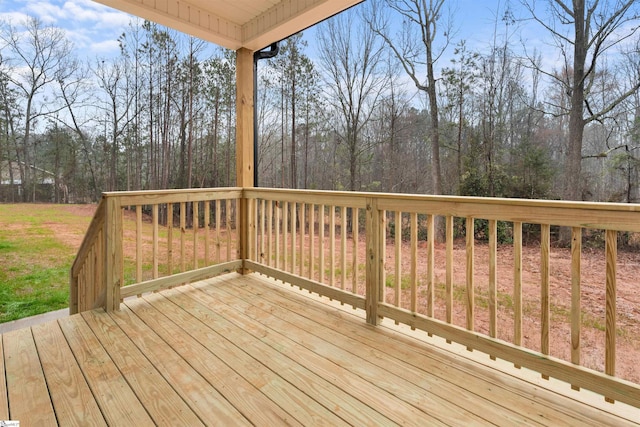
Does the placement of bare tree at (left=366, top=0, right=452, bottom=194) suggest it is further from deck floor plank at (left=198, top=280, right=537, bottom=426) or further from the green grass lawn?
the green grass lawn

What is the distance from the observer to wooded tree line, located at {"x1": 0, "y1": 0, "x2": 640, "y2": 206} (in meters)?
2.70

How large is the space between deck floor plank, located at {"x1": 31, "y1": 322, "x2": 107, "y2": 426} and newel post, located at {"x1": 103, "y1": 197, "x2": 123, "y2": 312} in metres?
0.42

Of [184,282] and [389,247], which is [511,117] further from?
[184,282]

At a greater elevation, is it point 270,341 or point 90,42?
point 90,42

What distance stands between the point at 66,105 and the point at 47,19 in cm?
88

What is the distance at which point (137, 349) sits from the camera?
200 cm

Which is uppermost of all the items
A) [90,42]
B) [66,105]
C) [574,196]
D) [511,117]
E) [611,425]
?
[90,42]

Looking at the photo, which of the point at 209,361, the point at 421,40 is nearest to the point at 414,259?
the point at 209,361

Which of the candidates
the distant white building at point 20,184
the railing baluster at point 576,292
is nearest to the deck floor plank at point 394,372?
the railing baluster at point 576,292

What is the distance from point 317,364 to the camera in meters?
1.84

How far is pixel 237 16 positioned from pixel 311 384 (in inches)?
137

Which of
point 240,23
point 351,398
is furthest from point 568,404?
point 240,23

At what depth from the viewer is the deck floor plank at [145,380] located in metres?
1.42

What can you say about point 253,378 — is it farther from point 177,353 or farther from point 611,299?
point 611,299
